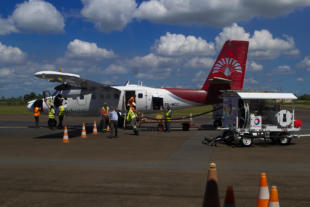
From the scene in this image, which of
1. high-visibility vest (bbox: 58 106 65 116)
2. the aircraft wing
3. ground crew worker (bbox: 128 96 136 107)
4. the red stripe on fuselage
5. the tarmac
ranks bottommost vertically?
the tarmac

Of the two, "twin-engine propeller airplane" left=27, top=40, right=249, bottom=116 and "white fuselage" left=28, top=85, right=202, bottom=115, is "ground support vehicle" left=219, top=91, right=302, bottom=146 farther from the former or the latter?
"white fuselage" left=28, top=85, right=202, bottom=115

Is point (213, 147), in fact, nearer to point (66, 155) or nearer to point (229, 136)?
point (229, 136)

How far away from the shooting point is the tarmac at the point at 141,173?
20.8ft

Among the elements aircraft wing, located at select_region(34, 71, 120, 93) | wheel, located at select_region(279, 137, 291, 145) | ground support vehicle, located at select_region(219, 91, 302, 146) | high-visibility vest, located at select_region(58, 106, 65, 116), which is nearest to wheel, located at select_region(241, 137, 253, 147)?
ground support vehicle, located at select_region(219, 91, 302, 146)

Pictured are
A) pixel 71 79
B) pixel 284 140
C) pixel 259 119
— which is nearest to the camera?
pixel 259 119

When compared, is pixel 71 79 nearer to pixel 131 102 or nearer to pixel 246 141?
pixel 131 102

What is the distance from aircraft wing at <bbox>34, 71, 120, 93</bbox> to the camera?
16453 mm

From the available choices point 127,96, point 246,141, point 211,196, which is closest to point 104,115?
point 127,96

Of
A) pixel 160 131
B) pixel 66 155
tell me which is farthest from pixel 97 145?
pixel 160 131

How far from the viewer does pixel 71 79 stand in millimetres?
18625

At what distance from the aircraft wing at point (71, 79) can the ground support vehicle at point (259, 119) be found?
9.01 metres

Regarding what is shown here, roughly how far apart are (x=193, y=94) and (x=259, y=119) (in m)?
8.64

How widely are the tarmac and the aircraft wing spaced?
14.6 feet

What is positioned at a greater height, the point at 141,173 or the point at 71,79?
the point at 71,79
